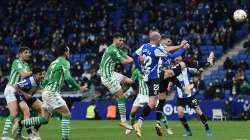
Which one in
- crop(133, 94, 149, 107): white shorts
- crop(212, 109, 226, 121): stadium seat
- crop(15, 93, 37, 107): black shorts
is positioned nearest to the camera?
crop(15, 93, 37, 107): black shorts

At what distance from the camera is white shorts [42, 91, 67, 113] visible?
54.3 feet

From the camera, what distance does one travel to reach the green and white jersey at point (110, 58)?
21312mm

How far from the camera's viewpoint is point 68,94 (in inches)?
1578

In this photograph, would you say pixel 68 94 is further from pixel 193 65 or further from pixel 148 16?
pixel 193 65

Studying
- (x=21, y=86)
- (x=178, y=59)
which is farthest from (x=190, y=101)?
(x=21, y=86)

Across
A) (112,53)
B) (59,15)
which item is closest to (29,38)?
(59,15)

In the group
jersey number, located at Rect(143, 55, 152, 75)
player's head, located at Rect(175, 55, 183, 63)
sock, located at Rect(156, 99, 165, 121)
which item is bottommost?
sock, located at Rect(156, 99, 165, 121)

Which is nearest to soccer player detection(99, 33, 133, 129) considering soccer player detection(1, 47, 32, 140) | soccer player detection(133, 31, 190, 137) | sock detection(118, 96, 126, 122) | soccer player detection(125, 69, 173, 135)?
sock detection(118, 96, 126, 122)

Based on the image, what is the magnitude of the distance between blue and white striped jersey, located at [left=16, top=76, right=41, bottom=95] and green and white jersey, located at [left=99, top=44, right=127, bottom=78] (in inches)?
123

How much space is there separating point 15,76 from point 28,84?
1.80ft

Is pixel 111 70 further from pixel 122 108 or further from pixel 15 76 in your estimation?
pixel 15 76

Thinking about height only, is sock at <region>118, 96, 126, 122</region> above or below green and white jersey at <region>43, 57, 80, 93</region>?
below

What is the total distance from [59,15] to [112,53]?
96.7 ft

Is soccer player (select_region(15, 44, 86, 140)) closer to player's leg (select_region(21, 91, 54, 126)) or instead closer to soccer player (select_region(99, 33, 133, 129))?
player's leg (select_region(21, 91, 54, 126))
